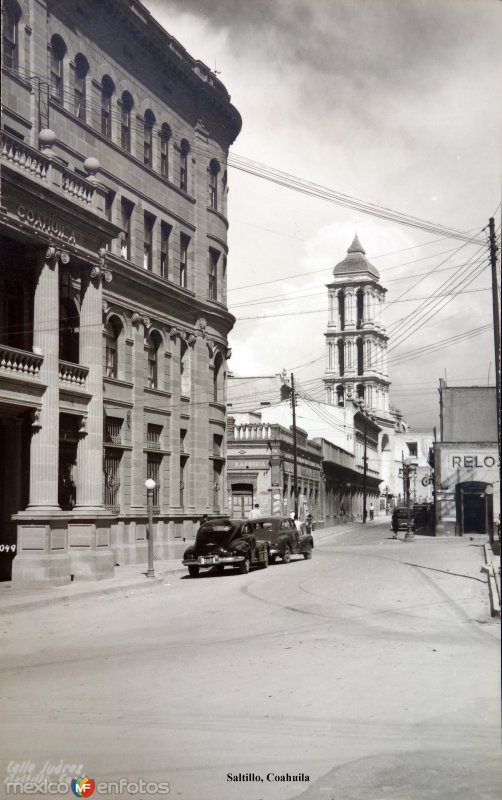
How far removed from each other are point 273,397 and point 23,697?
34.4 metres

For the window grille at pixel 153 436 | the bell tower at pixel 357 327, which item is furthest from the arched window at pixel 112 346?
the bell tower at pixel 357 327

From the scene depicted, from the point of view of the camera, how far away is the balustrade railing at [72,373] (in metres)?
21.4

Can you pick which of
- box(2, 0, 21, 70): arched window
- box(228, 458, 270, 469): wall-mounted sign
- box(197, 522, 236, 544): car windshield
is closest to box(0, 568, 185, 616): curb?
box(197, 522, 236, 544): car windshield

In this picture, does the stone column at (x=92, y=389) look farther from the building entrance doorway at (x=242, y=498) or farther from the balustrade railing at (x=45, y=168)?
the building entrance doorway at (x=242, y=498)

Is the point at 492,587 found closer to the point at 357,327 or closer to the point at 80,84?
the point at 357,327

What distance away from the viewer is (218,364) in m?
32.3

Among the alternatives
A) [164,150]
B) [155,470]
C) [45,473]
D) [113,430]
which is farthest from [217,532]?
[164,150]

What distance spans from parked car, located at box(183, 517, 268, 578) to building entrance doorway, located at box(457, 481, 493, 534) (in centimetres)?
713

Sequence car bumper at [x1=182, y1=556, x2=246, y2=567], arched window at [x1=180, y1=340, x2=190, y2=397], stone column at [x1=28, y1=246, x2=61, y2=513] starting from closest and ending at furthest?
stone column at [x1=28, y1=246, x2=61, y2=513], car bumper at [x1=182, y1=556, x2=246, y2=567], arched window at [x1=180, y1=340, x2=190, y2=397]

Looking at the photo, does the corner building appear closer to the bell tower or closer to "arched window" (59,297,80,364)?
"arched window" (59,297,80,364)

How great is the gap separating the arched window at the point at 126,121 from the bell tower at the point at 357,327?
11522 mm

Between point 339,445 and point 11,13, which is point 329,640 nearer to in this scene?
point 11,13

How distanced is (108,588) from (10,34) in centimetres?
1145

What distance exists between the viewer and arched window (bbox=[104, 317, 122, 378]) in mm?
27547
